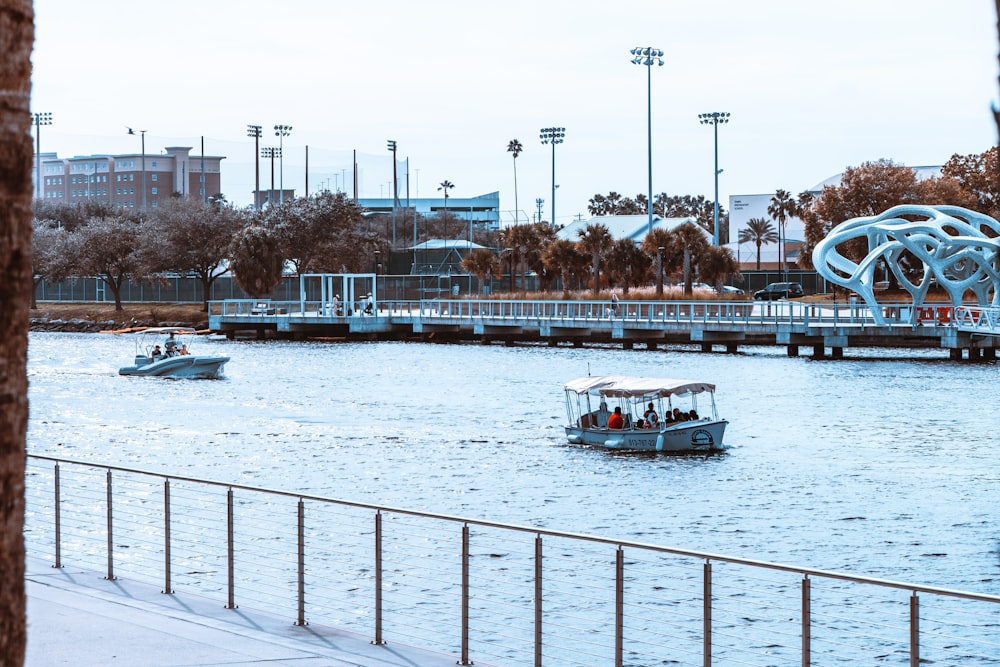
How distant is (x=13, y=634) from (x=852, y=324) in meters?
70.7

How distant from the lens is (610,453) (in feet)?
132

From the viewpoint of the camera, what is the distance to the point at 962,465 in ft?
120

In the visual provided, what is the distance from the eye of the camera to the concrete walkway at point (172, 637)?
9094 millimetres

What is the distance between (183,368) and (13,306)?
208 feet

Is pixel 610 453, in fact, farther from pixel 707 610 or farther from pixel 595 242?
pixel 595 242

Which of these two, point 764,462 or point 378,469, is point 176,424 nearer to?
point 378,469

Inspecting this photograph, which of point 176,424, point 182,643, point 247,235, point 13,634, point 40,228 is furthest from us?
point 40,228

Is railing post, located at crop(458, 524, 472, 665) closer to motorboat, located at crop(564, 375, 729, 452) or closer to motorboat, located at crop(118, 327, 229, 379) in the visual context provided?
motorboat, located at crop(564, 375, 729, 452)

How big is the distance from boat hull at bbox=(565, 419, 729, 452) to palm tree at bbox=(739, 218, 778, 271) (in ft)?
337

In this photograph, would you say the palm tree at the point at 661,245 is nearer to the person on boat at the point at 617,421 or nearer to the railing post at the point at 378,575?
the person on boat at the point at 617,421

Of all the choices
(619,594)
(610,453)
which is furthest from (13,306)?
(610,453)

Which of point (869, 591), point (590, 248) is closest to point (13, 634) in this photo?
point (869, 591)

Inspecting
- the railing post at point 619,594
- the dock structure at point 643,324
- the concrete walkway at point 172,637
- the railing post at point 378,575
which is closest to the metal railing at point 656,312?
the dock structure at point 643,324

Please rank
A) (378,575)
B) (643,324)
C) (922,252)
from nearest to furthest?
(378,575) < (922,252) < (643,324)
